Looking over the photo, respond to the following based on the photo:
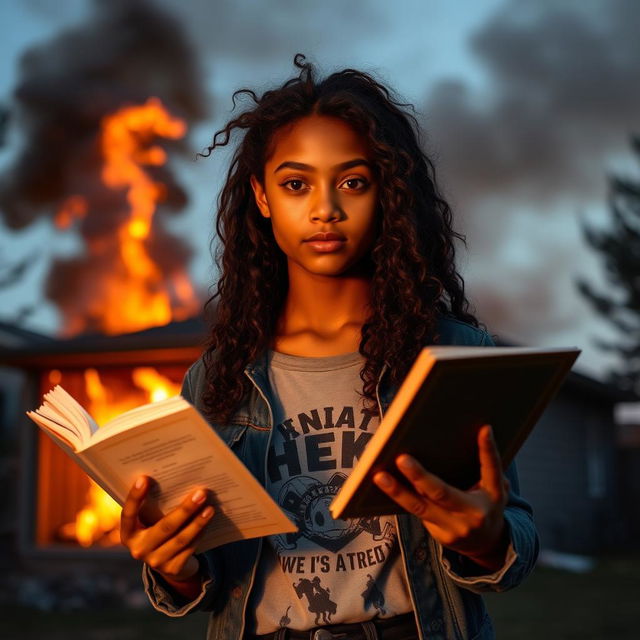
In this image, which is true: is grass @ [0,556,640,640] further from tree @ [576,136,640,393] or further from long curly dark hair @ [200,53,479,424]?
tree @ [576,136,640,393]

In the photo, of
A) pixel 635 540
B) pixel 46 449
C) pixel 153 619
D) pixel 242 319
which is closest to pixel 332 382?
pixel 242 319

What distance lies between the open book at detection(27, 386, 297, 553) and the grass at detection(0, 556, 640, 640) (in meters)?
6.18

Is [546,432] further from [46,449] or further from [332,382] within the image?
[332,382]

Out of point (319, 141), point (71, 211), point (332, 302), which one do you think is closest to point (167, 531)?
point (332, 302)

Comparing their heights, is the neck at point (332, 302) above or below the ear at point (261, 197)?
below

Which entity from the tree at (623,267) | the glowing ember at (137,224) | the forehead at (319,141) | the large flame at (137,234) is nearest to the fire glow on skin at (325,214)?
the forehead at (319,141)

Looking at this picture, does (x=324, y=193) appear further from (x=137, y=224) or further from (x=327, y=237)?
(x=137, y=224)

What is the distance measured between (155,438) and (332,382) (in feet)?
1.91

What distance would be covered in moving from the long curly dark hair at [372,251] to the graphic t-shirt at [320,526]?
81mm

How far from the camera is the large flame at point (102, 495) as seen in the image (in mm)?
12250

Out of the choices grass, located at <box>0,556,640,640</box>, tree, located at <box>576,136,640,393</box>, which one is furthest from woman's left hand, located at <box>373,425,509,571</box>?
tree, located at <box>576,136,640,393</box>

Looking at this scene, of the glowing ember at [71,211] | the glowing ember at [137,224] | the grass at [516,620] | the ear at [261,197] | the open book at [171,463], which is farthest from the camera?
the glowing ember at [71,211]

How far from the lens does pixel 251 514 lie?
6.73 ft

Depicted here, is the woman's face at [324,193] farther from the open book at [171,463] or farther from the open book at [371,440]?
the open book at [171,463]
